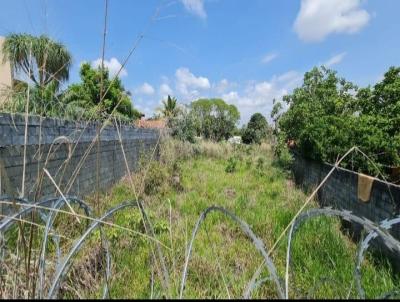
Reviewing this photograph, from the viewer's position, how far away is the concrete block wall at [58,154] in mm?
3456

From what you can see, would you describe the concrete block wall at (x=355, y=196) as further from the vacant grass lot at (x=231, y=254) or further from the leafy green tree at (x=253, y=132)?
the leafy green tree at (x=253, y=132)

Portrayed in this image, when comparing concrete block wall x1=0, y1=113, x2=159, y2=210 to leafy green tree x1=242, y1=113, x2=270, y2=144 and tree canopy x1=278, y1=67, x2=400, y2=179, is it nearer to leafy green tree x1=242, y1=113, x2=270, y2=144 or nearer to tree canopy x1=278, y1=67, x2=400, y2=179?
tree canopy x1=278, y1=67, x2=400, y2=179

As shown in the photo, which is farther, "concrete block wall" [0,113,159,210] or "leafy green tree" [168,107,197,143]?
"leafy green tree" [168,107,197,143]

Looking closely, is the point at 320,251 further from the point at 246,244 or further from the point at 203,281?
the point at 203,281

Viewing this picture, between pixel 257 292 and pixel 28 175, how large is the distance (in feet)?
10.6

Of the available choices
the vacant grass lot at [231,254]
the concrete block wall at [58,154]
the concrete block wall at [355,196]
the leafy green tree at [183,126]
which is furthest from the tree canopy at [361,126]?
the leafy green tree at [183,126]

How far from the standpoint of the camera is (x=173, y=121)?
18.5 m

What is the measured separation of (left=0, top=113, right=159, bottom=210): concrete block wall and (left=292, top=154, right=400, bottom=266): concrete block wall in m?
2.98

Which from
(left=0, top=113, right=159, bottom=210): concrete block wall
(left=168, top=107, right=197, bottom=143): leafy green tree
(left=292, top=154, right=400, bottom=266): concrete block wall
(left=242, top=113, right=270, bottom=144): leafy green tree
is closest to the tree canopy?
(left=292, top=154, right=400, bottom=266): concrete block wall

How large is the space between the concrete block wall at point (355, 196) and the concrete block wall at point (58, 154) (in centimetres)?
298

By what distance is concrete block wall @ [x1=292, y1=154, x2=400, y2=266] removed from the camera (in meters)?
3.63

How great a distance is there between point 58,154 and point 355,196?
4.46 meters

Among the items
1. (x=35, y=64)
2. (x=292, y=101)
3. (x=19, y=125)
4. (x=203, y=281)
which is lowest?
(x=203, y=281)

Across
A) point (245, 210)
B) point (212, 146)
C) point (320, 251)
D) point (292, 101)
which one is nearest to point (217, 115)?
point (212, 146)
